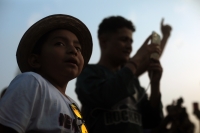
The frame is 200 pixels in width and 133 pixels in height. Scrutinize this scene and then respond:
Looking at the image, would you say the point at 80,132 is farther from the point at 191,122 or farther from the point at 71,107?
the point at 191,122

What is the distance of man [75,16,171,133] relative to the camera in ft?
8.59

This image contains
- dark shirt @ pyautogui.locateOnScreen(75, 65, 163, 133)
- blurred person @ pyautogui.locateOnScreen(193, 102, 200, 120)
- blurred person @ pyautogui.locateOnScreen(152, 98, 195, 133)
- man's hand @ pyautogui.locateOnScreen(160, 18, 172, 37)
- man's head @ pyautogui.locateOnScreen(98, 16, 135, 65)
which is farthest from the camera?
man's hand @ pyautogui.locateOnScreen(160, 18, 172, 37)

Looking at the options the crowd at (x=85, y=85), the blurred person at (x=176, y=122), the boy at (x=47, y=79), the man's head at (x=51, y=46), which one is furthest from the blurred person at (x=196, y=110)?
the man's head at (x=51, y=46)

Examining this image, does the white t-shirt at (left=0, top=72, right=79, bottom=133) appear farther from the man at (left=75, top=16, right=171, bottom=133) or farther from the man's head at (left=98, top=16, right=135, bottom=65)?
the man's head at (left=98, top=16, right=135, bottom=65)

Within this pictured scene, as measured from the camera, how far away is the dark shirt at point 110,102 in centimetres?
260

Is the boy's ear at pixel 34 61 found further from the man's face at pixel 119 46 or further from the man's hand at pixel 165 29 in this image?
the man's hand at pixel 165 29

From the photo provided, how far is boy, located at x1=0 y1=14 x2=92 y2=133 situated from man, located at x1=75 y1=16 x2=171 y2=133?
0.52m

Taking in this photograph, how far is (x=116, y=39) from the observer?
3158mm

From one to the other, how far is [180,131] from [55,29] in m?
1.57

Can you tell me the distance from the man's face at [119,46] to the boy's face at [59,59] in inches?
48.1

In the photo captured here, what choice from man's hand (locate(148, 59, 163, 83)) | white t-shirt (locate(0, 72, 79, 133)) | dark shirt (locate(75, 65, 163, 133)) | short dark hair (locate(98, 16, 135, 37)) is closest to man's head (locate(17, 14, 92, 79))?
white t-shirt (locate(0, 72, 79, 133))

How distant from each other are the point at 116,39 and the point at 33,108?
177cm

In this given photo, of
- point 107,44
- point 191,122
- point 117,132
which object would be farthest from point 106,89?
point 191,122

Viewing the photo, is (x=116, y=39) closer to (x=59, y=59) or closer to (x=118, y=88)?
(x=118, y=88)
